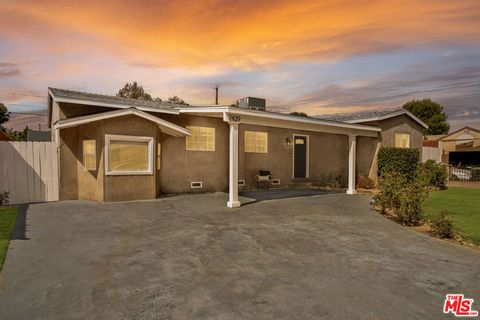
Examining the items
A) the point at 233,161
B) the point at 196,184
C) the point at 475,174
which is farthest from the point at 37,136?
the point at 475,174

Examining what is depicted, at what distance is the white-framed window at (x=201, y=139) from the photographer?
430 inches

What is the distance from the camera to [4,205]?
824 cm

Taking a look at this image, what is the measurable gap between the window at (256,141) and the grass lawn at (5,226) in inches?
332

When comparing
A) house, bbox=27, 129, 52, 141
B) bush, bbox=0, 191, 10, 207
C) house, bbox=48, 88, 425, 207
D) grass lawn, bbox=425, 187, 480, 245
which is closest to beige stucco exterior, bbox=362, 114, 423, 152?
house, bbox=48, 88, 425, 207

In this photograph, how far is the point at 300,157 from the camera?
555 inches

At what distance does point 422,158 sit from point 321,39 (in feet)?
40.2

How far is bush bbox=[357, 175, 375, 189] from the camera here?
1446 centimetres

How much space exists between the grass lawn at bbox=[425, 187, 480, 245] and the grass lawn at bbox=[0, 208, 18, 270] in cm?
892

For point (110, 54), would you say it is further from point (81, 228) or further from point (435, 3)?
point (435, 3)

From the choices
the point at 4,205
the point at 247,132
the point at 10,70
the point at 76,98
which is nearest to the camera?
A: the point at 4,205

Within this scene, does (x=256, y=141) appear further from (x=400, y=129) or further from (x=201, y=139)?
(x=400, y=129)

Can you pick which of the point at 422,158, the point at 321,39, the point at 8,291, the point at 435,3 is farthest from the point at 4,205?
the point at 422,158

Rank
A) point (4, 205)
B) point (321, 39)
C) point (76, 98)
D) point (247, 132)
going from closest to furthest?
1. point (4, 205)
2. point (76, 98)
3. point (321, 39)
4. point (247, 132)

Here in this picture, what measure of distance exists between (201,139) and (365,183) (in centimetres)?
927
